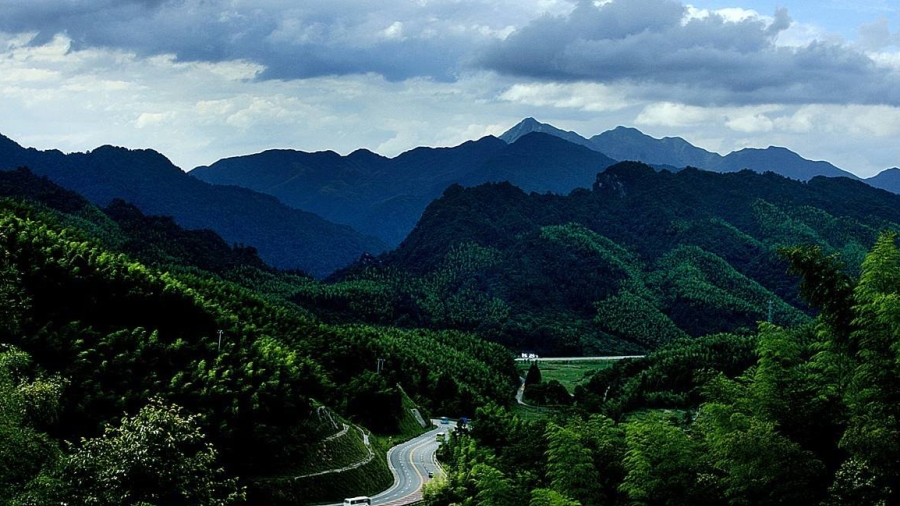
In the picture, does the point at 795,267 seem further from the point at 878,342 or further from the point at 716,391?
the point at 716,391

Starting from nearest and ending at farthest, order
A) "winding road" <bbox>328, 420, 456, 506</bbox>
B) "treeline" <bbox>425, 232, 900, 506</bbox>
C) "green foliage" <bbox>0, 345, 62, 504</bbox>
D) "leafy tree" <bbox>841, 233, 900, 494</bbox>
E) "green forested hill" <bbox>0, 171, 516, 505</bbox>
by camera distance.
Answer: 1. "green foliage" <bbox>0, 345, 62, 504</bbox>
2. "green forested hill" <bbox>0, 171, 516, 505</bbox>
3. "leafy tree" <bbox>841, 233, 900, 494</bbox>
4. "treeline" <bbox>425, 232, 900, 506</bbox>
5. "winding road" <bbox>328, 420, 456, 506</bbox>

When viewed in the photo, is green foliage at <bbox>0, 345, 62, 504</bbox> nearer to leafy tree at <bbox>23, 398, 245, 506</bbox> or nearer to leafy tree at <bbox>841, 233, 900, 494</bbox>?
leafy tree at <bbox>23, 398, 245, 506</bbox>

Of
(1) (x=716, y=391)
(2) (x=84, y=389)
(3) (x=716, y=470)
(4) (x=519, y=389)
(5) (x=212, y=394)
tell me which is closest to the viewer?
(3) (x=716, y=470)

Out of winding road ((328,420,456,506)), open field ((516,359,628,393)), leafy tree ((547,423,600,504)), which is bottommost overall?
open field ((516,359,628,393))

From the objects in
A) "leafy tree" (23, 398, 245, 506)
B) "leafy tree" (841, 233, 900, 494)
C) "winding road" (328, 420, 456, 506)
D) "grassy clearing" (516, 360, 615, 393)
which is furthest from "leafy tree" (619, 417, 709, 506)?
"grassy clearing" (516, 360, 615, 393)

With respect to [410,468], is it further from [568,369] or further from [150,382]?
[568,369]

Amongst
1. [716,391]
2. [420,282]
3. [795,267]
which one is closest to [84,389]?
[716,391]
